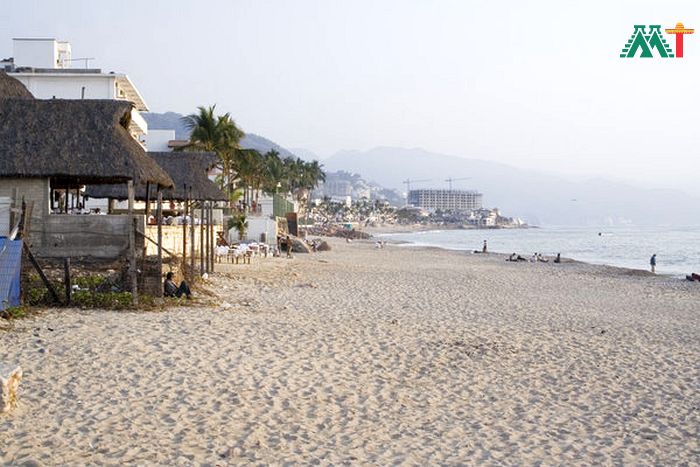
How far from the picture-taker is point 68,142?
45.4 ft

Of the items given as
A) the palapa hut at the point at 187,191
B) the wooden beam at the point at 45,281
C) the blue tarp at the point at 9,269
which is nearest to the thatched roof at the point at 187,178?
the palapa hut at the point at 187,191

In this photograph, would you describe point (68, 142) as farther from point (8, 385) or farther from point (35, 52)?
point (35, 52)

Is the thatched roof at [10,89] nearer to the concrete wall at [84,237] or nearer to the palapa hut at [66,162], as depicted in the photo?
the palapa hut at [66,162]

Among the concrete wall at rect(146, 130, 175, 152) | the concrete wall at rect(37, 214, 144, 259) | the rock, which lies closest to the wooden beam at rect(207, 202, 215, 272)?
the concrete wall at rect(37, 214, 144, 259)

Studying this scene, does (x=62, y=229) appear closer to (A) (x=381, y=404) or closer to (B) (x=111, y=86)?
(A) (x=381, y=404)

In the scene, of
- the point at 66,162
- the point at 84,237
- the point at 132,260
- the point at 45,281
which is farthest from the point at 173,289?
the point at 66,162

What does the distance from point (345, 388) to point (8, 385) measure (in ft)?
11.4

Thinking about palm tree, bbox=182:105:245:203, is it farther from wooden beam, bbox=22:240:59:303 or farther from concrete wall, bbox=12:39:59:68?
wooden beam, bbox=22:240:59:303

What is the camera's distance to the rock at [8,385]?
6.65 metres

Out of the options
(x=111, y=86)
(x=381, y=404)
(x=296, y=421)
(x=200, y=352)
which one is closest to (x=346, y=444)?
(x=296, y=421)

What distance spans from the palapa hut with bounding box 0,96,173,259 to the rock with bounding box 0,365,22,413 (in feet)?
22.0

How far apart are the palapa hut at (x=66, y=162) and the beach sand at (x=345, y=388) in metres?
2.41

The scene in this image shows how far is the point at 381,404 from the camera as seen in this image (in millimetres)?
7957

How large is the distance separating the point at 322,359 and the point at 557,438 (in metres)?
3.67
